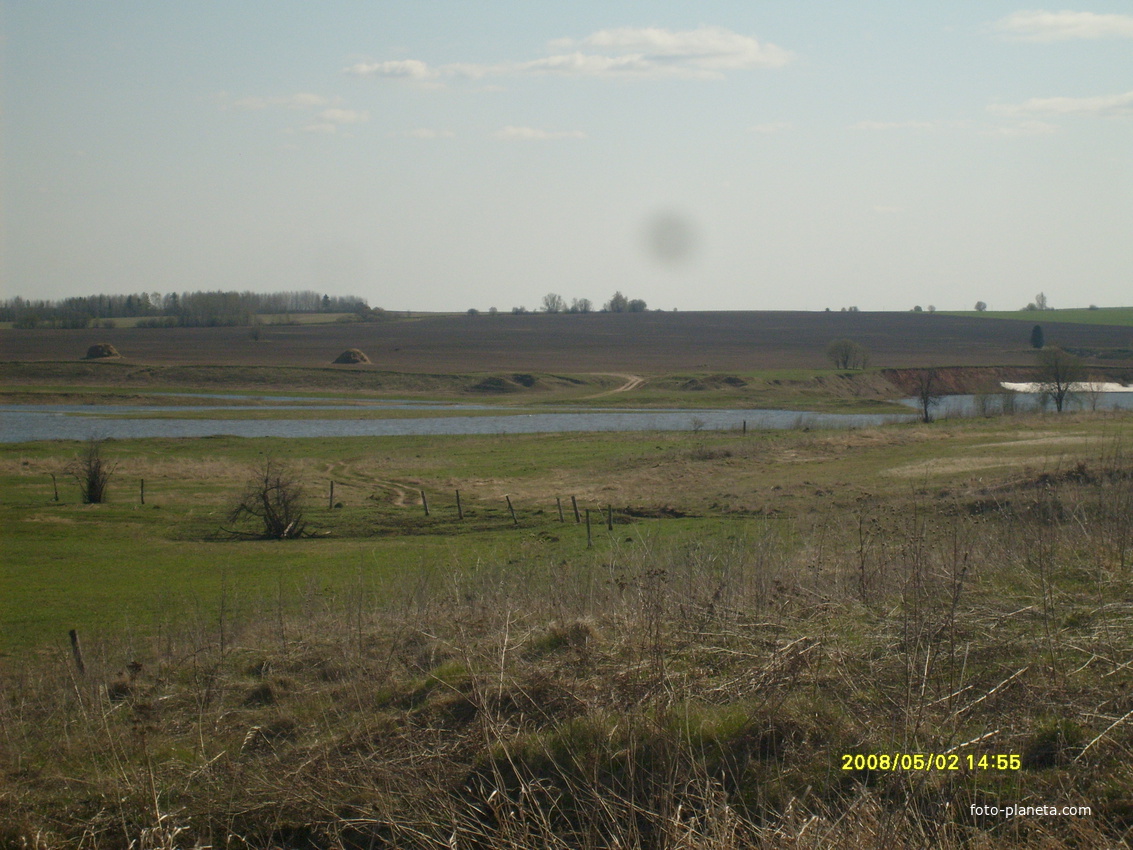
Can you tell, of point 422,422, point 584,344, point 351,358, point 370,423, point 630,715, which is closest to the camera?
point 630,715

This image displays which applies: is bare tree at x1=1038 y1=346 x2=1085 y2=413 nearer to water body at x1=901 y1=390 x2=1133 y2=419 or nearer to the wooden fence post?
water body at x1=901 y1=390 x2=1133 y2=419

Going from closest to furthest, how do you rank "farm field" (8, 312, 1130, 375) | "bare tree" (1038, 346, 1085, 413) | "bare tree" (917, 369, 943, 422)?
"bare tree" (917, 369, 943, 422)
"bare tree" (1038, 346, 1085, 413)
"farm field" (8, 312, 1130, 375)

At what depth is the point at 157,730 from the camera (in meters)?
7.88

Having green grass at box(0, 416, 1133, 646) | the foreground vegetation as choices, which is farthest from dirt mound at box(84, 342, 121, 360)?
the foreground vegetation

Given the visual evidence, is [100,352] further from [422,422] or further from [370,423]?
[422,422]

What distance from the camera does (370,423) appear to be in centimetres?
6819

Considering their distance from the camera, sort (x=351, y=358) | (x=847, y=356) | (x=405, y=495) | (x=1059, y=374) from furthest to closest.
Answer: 1. (x=351, y=358)
2. (x=847, y=356)
3. (x=1059, y=374)
4. (x=405, y=495)

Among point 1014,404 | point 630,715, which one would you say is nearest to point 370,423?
point 1014,404
